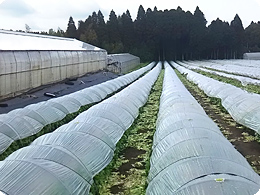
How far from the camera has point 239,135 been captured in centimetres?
1027

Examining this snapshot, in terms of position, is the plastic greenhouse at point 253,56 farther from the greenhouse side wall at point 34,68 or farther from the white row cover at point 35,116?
the white row cover at point 35,116

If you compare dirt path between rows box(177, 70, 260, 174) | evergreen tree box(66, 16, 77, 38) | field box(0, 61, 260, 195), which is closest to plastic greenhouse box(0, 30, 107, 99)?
field box(0, 61, 260, 195)

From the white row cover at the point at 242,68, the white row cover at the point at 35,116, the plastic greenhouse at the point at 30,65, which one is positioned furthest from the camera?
the white row cover at the point at 242,68

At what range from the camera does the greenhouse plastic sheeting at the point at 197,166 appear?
467cm

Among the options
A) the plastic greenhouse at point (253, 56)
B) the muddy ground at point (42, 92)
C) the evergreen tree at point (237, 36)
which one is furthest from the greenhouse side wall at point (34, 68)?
the evergreen tree at point (237, 36)

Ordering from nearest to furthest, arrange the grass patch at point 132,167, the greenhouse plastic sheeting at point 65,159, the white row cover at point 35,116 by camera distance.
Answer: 1. the greenhouse plastic sheeting at point 65,159
2. the grass patch at point 132,167
3. the white row cover at point 35,116

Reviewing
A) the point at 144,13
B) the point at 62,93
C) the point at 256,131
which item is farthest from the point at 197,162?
the point at 144,13

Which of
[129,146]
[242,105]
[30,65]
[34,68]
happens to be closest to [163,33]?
[34,68]

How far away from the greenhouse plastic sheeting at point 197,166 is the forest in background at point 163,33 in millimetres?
56227

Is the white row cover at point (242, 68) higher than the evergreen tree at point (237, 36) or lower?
lower

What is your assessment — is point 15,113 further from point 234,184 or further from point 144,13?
point 144,13

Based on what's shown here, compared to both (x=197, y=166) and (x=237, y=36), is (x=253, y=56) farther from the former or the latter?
(x=197, y=166)

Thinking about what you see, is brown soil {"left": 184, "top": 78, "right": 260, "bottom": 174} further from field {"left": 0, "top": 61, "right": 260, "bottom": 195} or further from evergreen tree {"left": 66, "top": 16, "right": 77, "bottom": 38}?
evergreen tree {"left": 66, "top": 16, "right": 77, "bottom": 38}

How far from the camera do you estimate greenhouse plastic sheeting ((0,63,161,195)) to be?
5137 millimetres
